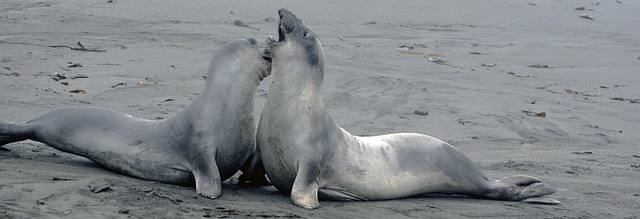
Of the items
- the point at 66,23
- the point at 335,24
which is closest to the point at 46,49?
the point at 66,23

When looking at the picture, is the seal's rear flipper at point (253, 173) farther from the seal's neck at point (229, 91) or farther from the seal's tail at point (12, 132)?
the seal's tail at point (12, 132)

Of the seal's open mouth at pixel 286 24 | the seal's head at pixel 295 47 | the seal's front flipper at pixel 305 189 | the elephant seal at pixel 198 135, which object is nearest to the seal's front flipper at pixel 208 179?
the elephant seal at pixel 198 135

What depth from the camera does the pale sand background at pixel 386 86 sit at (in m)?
5.73

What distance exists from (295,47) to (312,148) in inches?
22.9

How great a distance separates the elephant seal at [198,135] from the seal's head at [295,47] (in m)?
0.28

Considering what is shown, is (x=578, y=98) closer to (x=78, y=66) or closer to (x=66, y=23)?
(x=78, y=66)

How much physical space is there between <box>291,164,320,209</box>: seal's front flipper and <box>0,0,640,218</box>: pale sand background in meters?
0.10

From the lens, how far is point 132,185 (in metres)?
5.73

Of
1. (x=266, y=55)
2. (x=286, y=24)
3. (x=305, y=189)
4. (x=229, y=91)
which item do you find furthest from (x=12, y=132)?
(x=305, y=189)

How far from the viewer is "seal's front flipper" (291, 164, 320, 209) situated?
5668mm

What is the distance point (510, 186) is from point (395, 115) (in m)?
2.51

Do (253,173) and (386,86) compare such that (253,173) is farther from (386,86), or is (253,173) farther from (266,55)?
(386,86)

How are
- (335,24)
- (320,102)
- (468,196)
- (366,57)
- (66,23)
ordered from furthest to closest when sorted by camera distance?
1. (335,24)
2. (66,23)
3. (366,57)
4. (468,196)
5. (320,102)

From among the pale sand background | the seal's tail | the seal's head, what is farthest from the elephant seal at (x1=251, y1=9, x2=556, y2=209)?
the seal's tail
